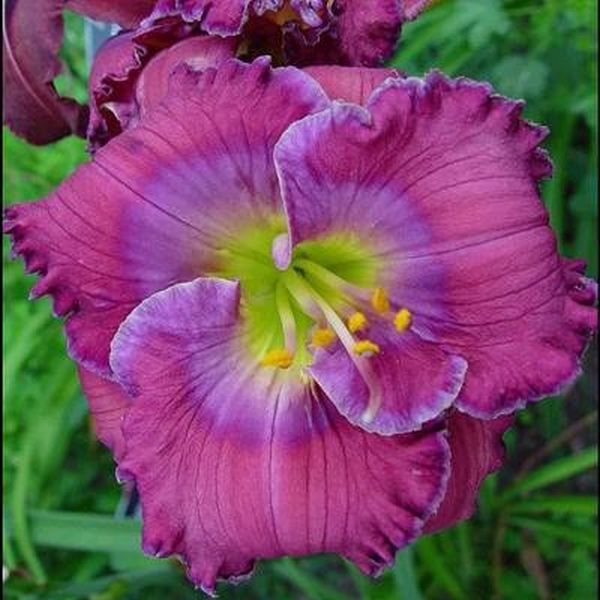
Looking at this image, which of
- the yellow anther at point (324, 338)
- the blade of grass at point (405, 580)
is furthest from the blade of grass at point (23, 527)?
the yellow anther at point (324, 338)

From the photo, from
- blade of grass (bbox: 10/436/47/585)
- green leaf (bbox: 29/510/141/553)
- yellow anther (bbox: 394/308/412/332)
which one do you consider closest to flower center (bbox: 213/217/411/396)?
yellow anther (bbox: 394/308/412/332)

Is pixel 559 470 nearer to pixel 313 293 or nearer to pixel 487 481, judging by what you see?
pixel 487 481

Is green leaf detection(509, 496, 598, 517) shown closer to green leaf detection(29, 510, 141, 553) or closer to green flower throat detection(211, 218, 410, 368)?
green leaf detection(29, 510, 141, 553)

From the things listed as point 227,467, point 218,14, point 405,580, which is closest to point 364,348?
point 227,467

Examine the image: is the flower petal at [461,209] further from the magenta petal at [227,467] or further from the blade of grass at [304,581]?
the blade of grass at [304,581]

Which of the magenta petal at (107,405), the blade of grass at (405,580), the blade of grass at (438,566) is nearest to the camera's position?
the magenta petal at (107,405)
